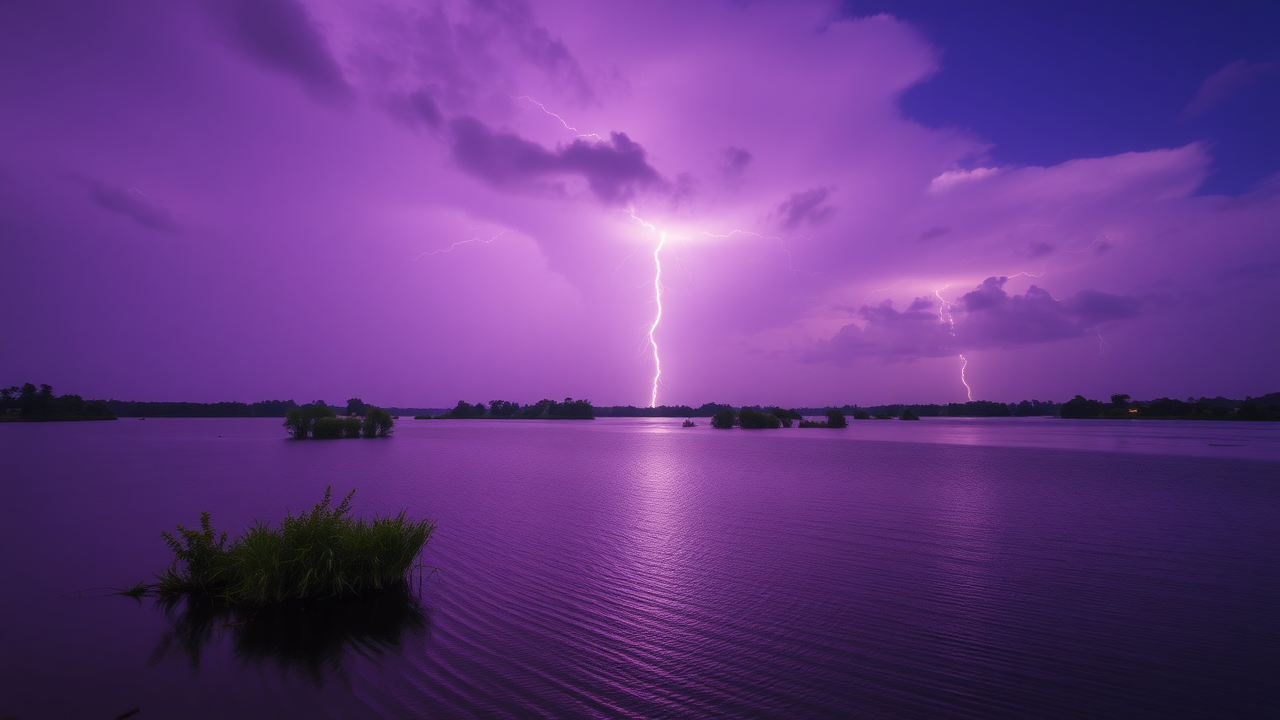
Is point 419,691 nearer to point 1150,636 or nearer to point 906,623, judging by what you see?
point 906,623

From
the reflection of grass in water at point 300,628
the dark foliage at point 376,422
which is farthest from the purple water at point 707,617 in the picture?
the dark foliage at point 376,422

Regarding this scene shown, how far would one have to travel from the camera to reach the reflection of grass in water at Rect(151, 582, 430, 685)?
700 centimetres

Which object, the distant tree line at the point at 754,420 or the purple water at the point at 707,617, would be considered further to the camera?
the distant tree line at the point at 754,420

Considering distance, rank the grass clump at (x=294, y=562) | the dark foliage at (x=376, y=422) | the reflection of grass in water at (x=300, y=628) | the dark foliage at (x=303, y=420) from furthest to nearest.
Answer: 1. the dark foliage at (x=376, y=422)
2. the dark foliage at (x=303, y=420)
3. the grass clump at (x=294, y=562)
4. the reflection of grass in water at (x=300, y=628)

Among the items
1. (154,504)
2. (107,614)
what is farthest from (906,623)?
(154,504)

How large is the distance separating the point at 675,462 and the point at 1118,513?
76.5 ft

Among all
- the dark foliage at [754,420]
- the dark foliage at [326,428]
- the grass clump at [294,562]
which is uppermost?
the dark foliage at [754,420]

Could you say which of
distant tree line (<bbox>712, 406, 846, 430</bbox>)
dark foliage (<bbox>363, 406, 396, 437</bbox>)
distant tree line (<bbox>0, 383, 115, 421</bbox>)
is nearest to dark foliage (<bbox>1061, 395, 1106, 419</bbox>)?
distant tree line (<bbox>712, 406, 846, 430</bbox>)

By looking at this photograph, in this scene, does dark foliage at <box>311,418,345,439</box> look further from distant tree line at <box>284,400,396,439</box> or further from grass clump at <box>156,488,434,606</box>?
grass clump at <box>156,488,434,606</box>

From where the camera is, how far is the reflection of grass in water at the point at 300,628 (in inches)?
275

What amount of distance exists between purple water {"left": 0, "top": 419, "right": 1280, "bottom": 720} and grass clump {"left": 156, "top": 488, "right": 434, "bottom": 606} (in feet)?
1.94

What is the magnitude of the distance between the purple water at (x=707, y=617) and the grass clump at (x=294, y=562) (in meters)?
0.59

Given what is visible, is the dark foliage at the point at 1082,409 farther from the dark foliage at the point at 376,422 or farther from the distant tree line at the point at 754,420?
the dark foliage at the point at 376,422

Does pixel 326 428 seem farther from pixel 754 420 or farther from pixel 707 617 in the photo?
pixel 754 420
